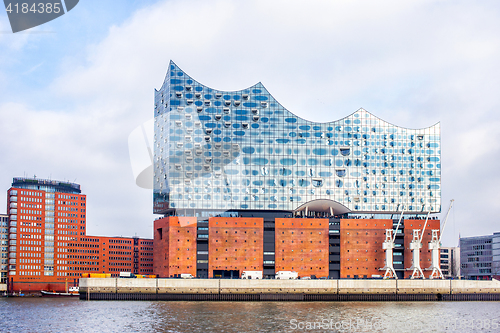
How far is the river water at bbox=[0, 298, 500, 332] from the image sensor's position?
68.1m

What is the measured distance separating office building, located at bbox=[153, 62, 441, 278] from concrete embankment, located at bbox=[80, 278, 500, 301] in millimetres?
6002

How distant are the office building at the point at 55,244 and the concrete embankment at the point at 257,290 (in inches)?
2216

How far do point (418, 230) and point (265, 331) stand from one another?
70.5m

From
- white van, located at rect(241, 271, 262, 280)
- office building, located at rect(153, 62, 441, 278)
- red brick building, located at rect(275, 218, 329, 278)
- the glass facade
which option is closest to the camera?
white van, located at rect(241, 271, 262, 280)

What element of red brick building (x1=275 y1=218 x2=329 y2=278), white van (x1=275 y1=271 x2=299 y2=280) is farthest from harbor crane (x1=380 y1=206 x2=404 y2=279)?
white van (x1=275 y1=271 x2=299 y2=280)

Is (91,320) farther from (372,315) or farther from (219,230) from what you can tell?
(219,230)

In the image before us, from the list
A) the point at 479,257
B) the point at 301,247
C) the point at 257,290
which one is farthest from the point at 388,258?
the point at 479,257

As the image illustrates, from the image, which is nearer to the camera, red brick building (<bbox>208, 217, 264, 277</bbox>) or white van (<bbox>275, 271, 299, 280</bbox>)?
white van (<bbox>275, 271, 299, 280</bbox>)

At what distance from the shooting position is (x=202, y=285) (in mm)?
118812

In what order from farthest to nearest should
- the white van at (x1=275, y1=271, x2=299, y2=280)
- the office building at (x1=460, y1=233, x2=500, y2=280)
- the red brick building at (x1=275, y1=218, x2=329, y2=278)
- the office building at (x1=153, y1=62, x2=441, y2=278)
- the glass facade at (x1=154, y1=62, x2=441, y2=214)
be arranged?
the office building at (x1=460, y1=233, x2=500, y2=280)
the glass facade at (x1=154, y1=62, x2=441, y2=214)
the red brick building at (x1=275, y1=218, x2=329, y2=278)
the office building at (x1=153, y1=62, x2=441, y2=278)
the white van at (x1=275, y1=271, x2=299, y2=280)

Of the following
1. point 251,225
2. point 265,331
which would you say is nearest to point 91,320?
point 265,331

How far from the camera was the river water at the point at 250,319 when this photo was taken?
68125 mm

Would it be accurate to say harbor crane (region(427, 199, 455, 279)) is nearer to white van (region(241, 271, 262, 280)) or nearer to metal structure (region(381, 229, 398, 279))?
metal structure (region(381, 229, 398, 279))

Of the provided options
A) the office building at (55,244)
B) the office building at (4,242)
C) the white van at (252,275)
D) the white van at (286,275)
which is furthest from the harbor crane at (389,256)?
the office building at (4,242)
